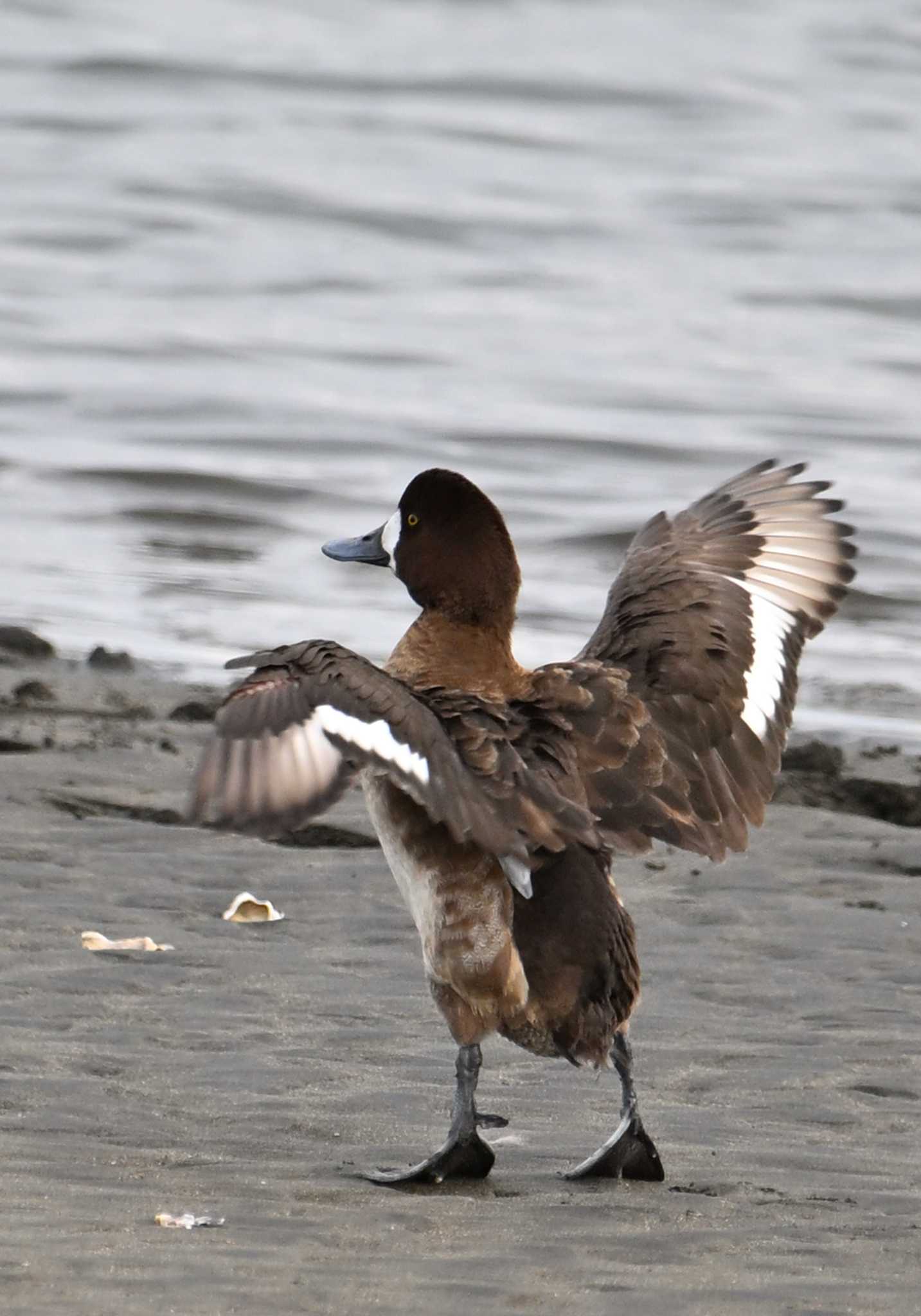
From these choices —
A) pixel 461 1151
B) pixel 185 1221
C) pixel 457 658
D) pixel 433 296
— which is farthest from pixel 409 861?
pixel 433 296

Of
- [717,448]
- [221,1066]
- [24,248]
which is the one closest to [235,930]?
[221,1066]

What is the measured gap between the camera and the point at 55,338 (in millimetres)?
16234

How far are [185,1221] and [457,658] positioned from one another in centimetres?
170

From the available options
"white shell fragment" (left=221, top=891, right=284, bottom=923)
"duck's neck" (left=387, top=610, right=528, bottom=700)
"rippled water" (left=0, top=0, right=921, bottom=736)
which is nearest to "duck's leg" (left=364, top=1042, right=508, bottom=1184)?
"duck's neck" (left=387, top=610, right=528, bottom=700)

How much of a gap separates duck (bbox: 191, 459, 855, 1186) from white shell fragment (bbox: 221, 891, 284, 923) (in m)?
1.14

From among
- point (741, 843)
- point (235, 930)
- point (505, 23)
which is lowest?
point (235, 930)

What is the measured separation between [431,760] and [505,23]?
24448mm

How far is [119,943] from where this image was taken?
6.22m

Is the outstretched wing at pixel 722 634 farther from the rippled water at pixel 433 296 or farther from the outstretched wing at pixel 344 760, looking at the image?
the rippled water at pixel 433 296

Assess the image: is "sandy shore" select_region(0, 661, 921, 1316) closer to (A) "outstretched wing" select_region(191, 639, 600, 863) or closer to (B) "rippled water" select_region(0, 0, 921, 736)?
(A) "outstretched wing" select_region(191, 639, 600, 863)

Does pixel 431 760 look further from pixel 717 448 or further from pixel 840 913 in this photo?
pixel 717 448

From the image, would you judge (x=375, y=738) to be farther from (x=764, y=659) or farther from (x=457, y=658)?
(x=764, y=659)

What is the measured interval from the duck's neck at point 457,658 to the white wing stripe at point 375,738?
70 centimetres

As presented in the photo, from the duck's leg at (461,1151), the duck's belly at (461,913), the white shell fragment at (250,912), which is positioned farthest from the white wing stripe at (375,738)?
the white shell fragment at (250,912)
